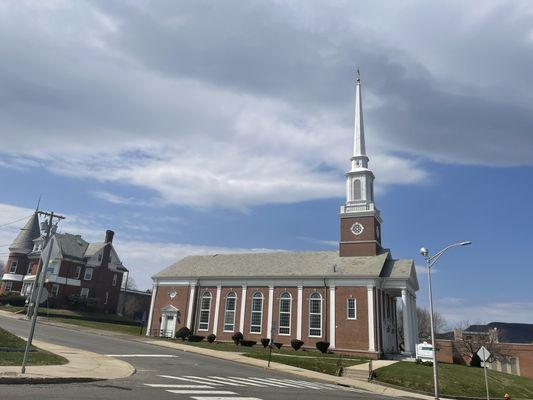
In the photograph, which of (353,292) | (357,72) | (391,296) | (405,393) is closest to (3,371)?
(405,393)

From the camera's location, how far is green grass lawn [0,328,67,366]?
1647 centimetres

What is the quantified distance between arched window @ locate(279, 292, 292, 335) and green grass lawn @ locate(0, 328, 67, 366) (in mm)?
28965

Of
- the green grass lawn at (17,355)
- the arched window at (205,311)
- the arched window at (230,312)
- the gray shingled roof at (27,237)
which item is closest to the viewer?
the green grass lawn at (17,355)

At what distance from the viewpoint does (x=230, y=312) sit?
48969mm

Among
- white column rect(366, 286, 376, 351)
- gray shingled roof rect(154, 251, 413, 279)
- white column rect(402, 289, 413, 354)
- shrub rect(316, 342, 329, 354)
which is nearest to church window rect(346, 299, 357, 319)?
white column rect(366, 286, 376, 351)

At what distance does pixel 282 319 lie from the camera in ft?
151

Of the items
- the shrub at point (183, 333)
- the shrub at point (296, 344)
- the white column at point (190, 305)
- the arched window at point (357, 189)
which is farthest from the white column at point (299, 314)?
the white column at point (190, 305)

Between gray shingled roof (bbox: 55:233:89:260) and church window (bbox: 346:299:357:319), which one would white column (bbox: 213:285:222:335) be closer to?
church window (bbox: 346:299:357:319)

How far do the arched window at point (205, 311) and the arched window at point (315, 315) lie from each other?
12.8 metres

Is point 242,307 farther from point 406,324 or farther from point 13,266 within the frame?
point 13,266

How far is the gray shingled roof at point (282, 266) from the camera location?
44656mm

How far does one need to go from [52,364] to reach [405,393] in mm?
18751

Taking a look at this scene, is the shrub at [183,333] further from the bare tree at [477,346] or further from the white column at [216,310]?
the bare tree at [477,346]

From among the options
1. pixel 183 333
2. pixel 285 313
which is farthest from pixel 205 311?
pixel 285 313
